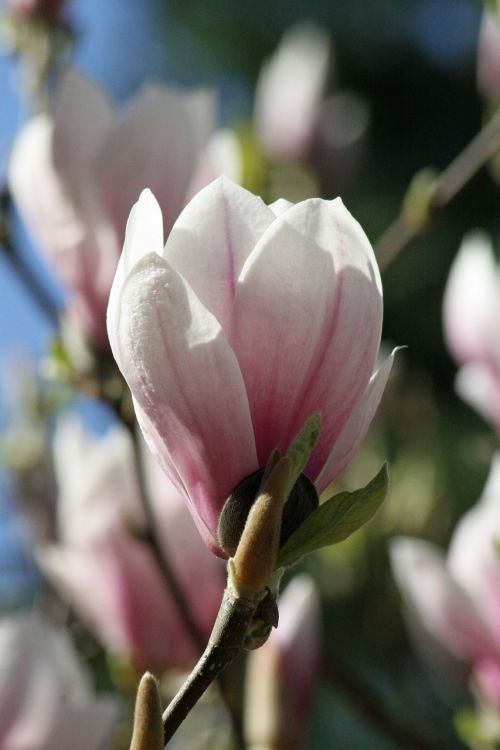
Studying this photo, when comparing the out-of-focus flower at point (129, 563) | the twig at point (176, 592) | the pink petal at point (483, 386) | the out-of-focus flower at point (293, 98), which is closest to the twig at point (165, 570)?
the twig at point (176, 592)

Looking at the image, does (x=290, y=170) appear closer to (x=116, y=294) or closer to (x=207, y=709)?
(x=207, y=709)

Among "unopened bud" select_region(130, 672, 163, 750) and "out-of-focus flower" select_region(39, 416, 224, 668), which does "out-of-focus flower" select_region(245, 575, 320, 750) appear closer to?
"out-of-focus flower" select_region(39, 416, 224, 668)

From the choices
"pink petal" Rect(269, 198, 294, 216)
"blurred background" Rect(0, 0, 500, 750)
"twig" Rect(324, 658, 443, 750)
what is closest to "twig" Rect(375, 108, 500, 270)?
"blurred background" Rect(0, 0, 500, 750)

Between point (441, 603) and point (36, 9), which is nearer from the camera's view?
point (441, 603)

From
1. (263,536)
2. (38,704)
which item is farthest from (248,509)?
(38,704)

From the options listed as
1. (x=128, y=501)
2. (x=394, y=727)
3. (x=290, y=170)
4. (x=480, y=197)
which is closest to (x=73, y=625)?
(x=128, y=501)

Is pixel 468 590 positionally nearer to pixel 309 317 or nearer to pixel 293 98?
pixel 309 317
